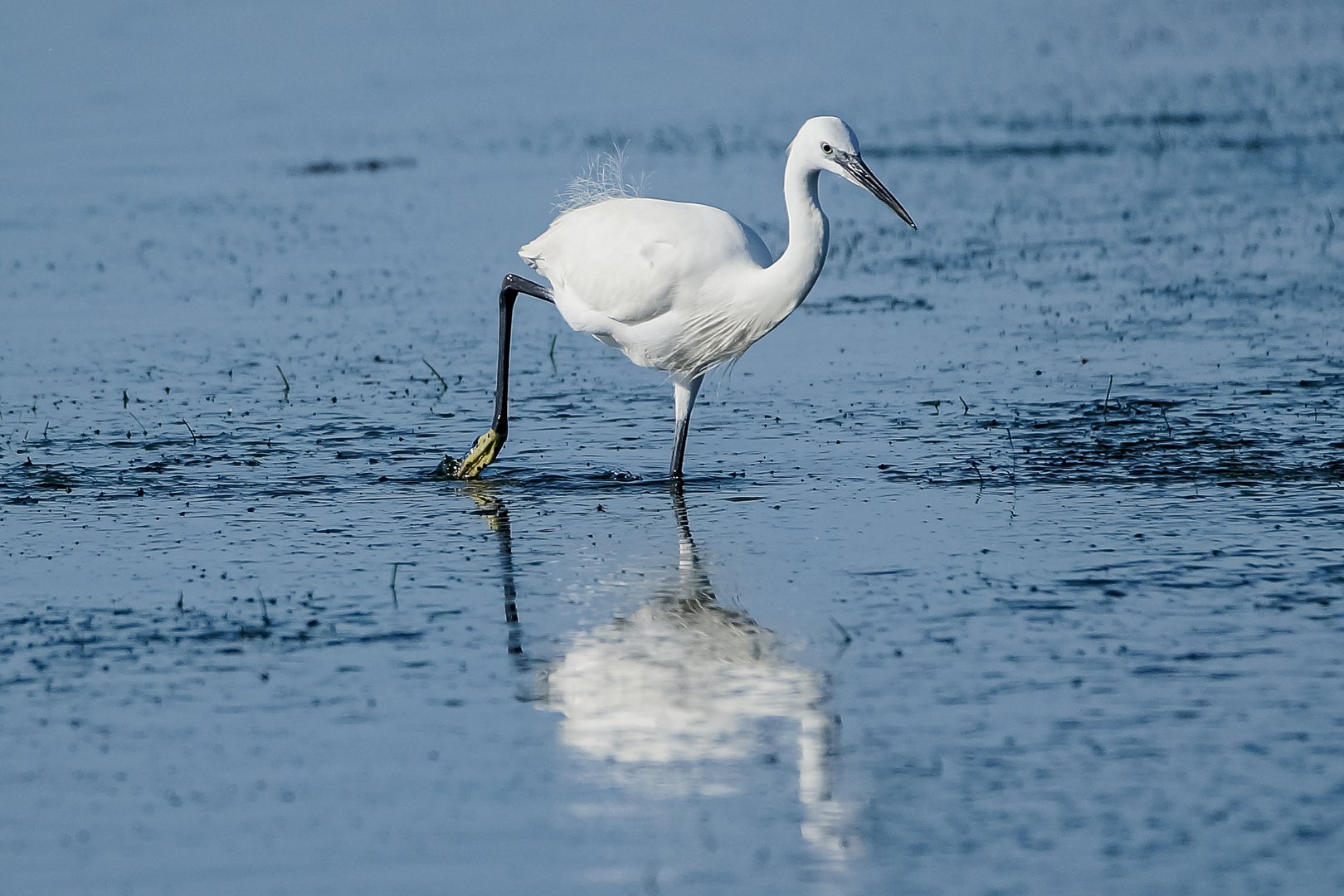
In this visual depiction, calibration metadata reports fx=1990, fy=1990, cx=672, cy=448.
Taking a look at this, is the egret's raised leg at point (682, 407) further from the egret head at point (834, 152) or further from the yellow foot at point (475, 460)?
the egret head at point (834, 152)

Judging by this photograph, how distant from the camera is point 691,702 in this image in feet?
21.4

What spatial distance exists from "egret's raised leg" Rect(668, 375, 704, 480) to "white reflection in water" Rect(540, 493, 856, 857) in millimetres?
2067

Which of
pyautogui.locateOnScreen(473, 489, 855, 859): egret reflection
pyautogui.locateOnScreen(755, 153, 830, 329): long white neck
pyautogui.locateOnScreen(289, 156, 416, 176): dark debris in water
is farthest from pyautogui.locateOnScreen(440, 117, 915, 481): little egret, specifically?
pyautogui.locateOnScreen(289, 156, 416, 176): dark debris in water

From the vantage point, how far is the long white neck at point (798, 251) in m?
9.11

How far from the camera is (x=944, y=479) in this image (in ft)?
31.2

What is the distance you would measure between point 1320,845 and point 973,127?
17.5m

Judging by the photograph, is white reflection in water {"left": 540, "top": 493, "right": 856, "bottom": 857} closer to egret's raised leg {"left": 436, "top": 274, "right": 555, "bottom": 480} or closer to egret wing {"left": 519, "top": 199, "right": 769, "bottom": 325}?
egret wing {"left": 519, "top": 199, "right": 769, "bottom": 325}

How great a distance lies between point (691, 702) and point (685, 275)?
338 centimetres

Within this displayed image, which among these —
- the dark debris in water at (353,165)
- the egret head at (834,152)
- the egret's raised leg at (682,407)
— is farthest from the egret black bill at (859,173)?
the dark debris in water at (353,165)

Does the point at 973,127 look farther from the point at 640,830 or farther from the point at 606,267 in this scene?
the point at 640,830

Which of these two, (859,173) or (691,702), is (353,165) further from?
(691,702)

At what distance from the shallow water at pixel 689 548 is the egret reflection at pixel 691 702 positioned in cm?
2

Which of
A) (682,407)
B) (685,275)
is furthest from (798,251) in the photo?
(682,407)

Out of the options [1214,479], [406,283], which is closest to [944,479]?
[1214,479]
